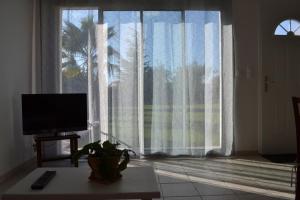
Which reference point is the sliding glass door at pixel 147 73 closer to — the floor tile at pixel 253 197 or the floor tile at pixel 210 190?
the floor tile at pixel 210 190

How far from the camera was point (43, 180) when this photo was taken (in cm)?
222

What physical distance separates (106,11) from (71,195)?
11.8 feet

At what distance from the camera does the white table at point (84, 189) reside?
6.45 ft

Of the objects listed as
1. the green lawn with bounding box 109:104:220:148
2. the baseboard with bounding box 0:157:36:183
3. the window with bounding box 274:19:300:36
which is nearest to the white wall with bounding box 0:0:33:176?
the baseboard with bounding box 0:157:36:183

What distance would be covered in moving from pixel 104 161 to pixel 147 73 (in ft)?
10.1

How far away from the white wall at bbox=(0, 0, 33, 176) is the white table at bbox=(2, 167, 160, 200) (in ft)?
6.50

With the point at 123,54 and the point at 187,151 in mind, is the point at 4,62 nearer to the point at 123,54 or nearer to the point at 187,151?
the point at 123,54

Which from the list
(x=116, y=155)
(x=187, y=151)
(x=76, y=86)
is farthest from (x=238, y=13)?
(x=116, y=155)

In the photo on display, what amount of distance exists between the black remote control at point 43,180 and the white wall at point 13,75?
6.25ft

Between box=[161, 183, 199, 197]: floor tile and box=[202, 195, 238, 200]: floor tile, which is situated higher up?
box=[161, 183, 199, 197]: floor tile

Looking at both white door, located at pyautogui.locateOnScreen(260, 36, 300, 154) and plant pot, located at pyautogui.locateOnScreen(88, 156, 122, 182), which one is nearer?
plant pot, located at pyautogui.locateOnScreen(88, 156, 122, 182)

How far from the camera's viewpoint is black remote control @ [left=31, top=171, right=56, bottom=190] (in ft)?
6.83

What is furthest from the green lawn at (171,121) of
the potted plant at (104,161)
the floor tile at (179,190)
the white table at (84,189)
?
the potted plant at (104,161)

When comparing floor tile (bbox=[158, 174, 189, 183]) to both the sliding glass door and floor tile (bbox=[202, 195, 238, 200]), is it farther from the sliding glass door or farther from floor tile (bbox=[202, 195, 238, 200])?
the sliding glass door
